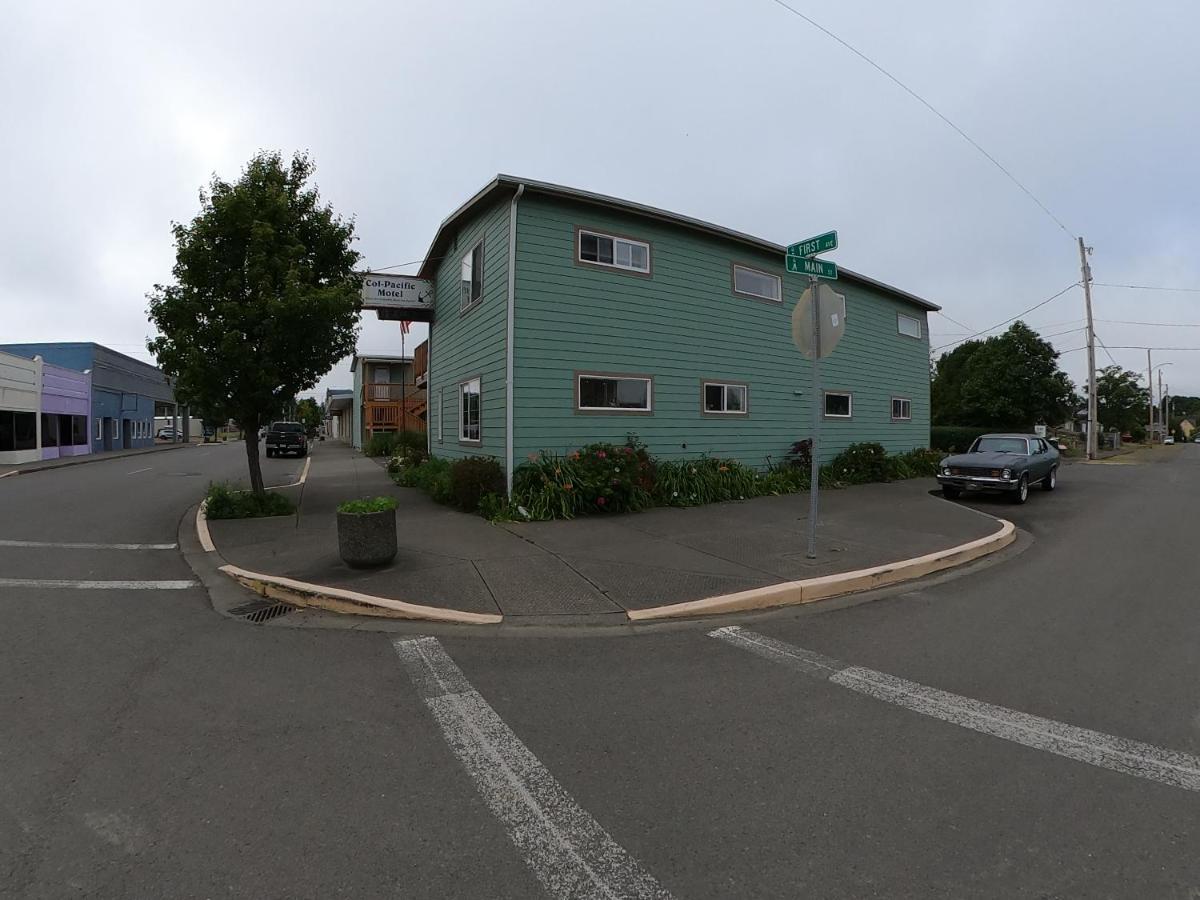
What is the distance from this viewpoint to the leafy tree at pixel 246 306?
9719mm

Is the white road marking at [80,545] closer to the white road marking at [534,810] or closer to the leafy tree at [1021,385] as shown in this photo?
the white road marking at [534,810]

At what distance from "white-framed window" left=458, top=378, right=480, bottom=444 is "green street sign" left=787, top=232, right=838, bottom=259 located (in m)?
7.39

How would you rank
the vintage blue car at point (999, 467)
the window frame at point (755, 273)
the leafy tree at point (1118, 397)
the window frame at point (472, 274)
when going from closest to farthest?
the window frame at point (472, 274)
the vintage blue car at point (999, 467)
the window frame at point (755, 273)
the leafy tree at point (1118, 397)

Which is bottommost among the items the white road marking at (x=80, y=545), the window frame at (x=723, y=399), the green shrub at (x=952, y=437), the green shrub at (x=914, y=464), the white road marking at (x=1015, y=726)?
the white road marking at (x=1015, y=726)

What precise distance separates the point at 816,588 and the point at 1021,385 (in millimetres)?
42725

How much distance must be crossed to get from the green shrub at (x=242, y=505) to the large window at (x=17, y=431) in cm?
2091

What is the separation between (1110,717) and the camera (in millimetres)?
3555

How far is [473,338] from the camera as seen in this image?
13.0 metres

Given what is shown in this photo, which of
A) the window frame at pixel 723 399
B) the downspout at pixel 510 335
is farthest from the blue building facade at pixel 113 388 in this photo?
the window frame at pixel 723 399

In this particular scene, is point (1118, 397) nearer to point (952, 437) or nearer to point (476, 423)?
point (952, 437)

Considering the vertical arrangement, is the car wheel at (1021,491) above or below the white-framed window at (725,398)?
below

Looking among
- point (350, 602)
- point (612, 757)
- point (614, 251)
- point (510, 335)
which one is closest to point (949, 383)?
point (614, 251)

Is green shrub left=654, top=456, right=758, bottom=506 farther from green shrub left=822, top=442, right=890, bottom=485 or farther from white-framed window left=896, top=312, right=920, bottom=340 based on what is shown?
white-framed window left=896, top=312, right=920, bottom=340

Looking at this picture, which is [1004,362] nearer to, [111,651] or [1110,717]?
[1110,717]
